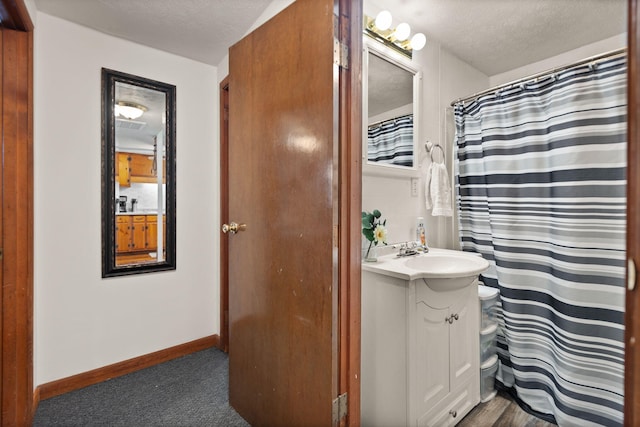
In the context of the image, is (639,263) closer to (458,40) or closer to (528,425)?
(528,425)

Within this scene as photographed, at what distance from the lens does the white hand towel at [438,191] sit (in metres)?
1.92

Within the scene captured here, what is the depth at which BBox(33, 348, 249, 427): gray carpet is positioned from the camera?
150 cm

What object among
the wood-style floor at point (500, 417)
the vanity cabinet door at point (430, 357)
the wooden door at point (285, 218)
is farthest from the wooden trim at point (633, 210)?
the wood-style floor at point (500, 417)

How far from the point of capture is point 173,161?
2.12 metres

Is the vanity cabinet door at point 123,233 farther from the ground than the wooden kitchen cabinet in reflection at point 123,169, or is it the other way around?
the wooden kitchen cabinet in reflection at point 123,169

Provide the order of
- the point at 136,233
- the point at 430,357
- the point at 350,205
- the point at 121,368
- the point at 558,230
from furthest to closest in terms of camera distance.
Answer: the point at 136,233 < the point at 121,368 < the point at 558,230 < the point at 430,357 < the point at 350,205

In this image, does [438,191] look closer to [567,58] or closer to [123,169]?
[567,58]

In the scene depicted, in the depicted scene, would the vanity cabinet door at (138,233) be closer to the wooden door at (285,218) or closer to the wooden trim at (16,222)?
the wooden trim at (16,222)

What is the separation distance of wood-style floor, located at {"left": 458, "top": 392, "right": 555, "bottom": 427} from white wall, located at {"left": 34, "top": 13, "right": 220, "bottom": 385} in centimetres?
188

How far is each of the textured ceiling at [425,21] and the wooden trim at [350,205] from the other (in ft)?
2.52

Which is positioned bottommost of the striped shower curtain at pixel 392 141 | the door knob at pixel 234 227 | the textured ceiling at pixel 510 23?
the door knob at pixel 234 227

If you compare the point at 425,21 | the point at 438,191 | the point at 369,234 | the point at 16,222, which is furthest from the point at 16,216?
the point at 425,21

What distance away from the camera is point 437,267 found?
1683 mm

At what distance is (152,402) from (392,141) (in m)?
2.03
